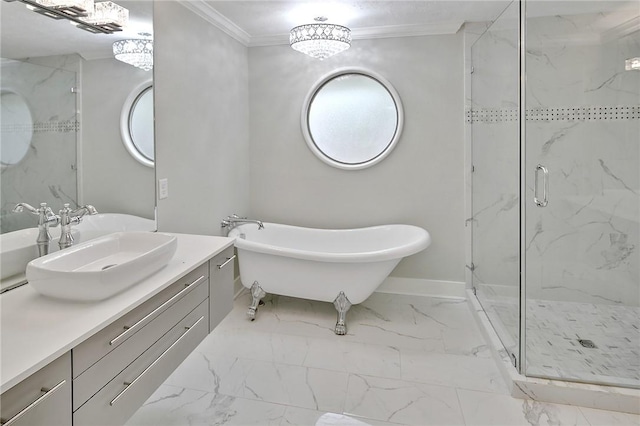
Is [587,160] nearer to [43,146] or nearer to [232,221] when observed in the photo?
[232,221]

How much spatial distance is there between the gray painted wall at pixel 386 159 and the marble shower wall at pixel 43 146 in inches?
82.1

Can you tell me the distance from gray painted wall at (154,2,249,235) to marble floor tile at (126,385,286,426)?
944 millimetres

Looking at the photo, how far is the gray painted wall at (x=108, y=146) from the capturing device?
1.70 metres

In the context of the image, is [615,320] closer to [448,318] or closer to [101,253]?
[448,318]

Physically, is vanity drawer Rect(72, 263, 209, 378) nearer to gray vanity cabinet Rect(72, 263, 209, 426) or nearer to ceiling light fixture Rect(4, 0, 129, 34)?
gray vanity cabinet Rect(72, 263, 209, 426)

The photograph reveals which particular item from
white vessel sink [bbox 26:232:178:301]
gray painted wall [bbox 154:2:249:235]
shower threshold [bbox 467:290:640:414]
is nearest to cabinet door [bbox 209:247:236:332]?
white vessel sink [bbox 26:232:178:301]

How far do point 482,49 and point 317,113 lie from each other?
1453 mm

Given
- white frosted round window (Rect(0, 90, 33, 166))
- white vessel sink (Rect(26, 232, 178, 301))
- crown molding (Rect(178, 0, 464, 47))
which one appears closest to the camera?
white vessel sink (Rect(26, 232, 178, 301))

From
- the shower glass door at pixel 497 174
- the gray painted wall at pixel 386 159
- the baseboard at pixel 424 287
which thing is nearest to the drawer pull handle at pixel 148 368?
the shower glass door at pixel 497 174

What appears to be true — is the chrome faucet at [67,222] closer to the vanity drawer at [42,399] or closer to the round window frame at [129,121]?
the round window frame at [129,121]

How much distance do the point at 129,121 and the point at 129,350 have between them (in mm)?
1232

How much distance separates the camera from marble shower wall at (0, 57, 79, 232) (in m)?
1.37

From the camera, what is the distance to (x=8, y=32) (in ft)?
4.37

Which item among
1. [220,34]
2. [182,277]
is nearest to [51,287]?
[182,277]
